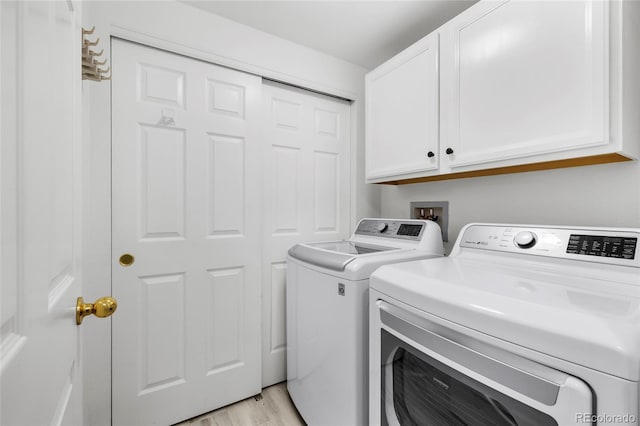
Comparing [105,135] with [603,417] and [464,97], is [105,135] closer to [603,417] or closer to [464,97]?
[464,97]

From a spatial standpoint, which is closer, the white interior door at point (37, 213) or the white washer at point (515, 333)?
the white interior door at point (37, 213)

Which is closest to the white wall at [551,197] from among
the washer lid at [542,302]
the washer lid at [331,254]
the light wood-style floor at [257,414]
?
the washer lid at [542,302]

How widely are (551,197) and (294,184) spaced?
4.79 feet

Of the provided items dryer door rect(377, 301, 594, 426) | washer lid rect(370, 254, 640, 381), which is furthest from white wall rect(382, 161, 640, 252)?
dryer door rect(377, 301, 594, 426)

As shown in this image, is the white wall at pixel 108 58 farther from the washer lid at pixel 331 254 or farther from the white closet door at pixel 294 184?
the washer lid at pixel 331 254

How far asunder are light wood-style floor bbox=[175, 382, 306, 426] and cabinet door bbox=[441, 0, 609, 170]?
5.54 ft

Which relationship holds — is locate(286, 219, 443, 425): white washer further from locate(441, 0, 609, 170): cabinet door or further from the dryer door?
locate(441, 0, 609, 170): cabinet door

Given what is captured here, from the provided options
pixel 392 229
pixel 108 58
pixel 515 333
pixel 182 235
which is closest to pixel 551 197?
pixel 392 229

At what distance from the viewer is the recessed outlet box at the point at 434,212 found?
1.81 meters

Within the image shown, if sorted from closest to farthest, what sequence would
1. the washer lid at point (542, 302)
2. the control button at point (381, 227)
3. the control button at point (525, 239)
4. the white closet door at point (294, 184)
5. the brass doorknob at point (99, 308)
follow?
the washer lid at point (542, 302) → the brass doorknob at point (99, 308) → the control button at point (525, 239) → the control button at point (381, 227) → the white closet door at point (294, 184)

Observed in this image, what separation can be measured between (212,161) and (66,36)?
1.08m

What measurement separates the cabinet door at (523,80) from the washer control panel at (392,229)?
394 millimetres

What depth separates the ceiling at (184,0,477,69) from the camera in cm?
156

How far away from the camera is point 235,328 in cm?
175
